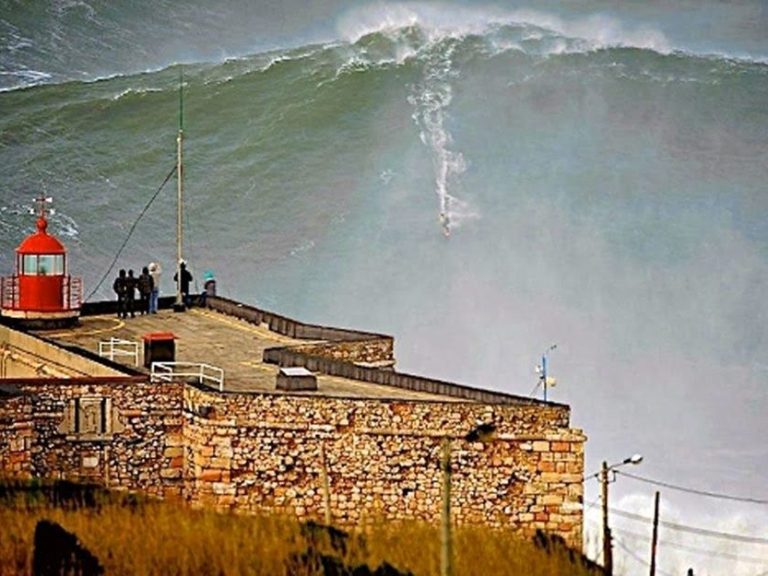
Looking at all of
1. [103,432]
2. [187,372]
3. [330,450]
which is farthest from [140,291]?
[330,450]

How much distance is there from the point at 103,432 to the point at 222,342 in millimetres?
6058

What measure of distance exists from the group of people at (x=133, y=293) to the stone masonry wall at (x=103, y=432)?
858 centimetres

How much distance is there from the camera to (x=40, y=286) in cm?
2672

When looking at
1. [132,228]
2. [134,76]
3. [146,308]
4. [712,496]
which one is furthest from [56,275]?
[134,76]

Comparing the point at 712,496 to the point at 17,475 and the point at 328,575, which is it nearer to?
the point at 17,475

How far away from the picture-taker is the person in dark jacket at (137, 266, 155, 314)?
2927 cm

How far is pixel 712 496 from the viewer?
1639 inches

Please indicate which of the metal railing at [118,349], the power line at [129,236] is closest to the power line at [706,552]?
the metal railing at [118,349]

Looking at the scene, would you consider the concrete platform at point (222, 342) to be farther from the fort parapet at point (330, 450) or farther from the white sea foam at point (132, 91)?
the white sea foam at point (132, 91)

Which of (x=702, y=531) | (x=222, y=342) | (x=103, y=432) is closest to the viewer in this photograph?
(x=103, y=432)

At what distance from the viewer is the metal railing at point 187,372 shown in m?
21.0

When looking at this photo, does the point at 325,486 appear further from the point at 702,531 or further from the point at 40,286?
the point at 702,531

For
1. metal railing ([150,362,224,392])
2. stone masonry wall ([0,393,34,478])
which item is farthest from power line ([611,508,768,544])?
stone masonry wall ([0,393,34,478])

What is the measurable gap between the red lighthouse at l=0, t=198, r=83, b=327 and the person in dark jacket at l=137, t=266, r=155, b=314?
2.38 meters
